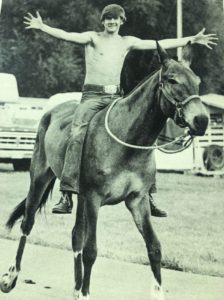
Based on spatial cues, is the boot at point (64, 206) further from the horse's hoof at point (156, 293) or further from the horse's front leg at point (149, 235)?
the horse's hoof at point (156, 293)

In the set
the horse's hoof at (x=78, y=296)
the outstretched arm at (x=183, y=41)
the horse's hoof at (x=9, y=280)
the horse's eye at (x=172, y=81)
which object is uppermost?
the outstretched arm at (x=183, y=41)

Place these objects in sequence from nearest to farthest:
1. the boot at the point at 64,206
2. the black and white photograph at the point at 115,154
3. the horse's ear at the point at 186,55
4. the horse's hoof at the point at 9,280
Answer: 1. the horse's ear at the point at 186,55
2. the black and white photograph at the point at 115,154
3. the boot at the point at 64,206
4. the horse's hoof at the point at 9,280

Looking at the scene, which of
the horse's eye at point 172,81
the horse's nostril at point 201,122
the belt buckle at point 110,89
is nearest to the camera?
the horse's nostril at point 201,122

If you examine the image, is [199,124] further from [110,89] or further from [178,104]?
[110,89]

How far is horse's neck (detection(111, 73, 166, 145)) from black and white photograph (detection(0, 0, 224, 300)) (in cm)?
1

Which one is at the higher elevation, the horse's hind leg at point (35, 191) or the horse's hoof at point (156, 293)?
the horse's hind leg at point (35, 191)

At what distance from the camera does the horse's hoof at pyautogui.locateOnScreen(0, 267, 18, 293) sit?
5.86 meters

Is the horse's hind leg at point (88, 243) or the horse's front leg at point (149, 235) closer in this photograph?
the horse's hind leg at point (88, 243)

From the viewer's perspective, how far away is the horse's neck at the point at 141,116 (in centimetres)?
492

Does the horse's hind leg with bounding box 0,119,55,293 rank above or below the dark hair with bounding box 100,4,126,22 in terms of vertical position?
below

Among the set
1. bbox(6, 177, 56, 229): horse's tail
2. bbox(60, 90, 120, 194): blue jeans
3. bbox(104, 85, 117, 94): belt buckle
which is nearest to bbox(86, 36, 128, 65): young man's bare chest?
bbox(104, 85, 117, 94): belt buckle

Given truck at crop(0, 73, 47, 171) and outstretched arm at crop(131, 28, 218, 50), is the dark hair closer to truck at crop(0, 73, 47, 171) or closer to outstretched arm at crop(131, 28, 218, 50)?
outstretched arm at crop(131, 28, 218, 50)

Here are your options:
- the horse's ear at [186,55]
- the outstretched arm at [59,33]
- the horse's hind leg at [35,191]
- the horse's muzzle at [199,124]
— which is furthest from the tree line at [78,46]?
the horse's muzzle at [199,124]

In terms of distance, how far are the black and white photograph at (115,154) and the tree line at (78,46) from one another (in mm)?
12
